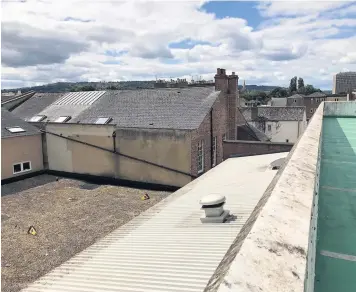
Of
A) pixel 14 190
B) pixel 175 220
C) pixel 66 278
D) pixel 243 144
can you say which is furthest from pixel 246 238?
pixel 14 190

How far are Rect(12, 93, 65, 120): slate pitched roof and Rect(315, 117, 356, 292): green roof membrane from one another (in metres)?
27.6

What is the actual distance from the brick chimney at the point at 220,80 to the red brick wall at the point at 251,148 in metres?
6.89

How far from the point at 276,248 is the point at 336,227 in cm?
207

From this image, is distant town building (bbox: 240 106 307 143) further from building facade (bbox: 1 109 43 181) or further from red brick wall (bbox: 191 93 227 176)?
building facade (bbox: 1 109 43 181)

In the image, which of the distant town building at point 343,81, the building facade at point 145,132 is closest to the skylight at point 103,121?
the building facade at point 145,132

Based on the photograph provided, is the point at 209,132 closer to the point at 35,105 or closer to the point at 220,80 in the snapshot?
the point at 220,80

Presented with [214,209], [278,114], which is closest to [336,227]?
[214,209]

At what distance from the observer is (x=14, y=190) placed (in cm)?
2117

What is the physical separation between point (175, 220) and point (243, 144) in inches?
483

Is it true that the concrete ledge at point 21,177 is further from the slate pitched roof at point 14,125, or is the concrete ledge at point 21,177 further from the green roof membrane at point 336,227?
the green roof membrane at point 336,227

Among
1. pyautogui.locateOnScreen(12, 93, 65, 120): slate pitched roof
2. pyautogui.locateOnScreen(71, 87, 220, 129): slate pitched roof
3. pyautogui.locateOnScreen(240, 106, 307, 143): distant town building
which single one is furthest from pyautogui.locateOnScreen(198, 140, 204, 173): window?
pyautogui.locateOnScreen(240, 106, 307, 143): distant town building

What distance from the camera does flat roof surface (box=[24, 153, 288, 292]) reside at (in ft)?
14.2

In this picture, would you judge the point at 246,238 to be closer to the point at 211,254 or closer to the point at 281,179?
the point at 281,179

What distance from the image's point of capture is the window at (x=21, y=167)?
23.6 meters
